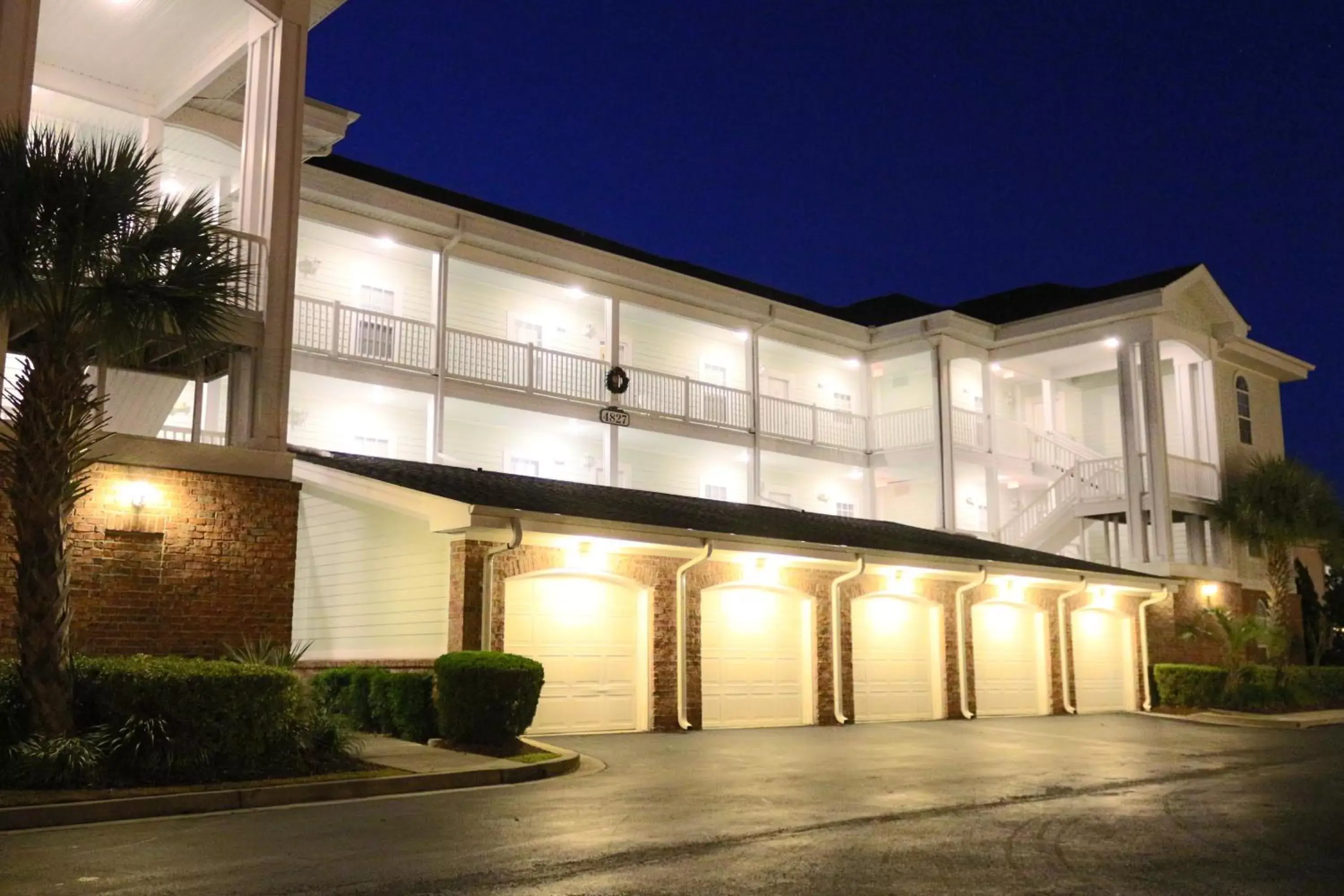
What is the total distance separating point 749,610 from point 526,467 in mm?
7612

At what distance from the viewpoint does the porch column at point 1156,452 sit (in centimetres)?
2988

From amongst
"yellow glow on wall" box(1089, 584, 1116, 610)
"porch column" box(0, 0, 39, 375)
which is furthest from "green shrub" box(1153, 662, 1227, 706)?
"porch column" box(0, 0, 39, 375)

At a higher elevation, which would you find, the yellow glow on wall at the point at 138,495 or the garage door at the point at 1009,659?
the yellow glow on wall at the point at 138,495

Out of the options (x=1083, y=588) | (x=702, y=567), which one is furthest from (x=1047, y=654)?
(x=702, y=567)

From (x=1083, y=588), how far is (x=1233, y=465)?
1157cm

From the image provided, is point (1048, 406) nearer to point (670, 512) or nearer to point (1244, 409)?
point (1244, 409)

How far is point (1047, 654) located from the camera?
24.3m

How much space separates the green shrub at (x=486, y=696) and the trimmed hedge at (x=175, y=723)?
227 centimetres

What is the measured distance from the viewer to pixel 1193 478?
105ft

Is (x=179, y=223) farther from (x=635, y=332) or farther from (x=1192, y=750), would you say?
(x=635, y=332)

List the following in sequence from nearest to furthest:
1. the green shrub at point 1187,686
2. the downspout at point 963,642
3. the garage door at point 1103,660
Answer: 1. the downspout at point 963,642
2. the garage door at point 1103,660
3. the green shrub at point 1187,686

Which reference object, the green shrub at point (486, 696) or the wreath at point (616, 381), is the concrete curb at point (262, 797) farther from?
the wreath at point (616, 381)

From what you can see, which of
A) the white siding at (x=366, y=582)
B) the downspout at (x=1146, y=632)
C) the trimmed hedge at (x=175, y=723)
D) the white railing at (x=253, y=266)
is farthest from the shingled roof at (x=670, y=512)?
the trimmed hedge at (x=175, y=723)

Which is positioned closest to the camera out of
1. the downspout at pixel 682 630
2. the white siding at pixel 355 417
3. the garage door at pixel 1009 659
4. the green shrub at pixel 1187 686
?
the downspout at pixel 682 630
